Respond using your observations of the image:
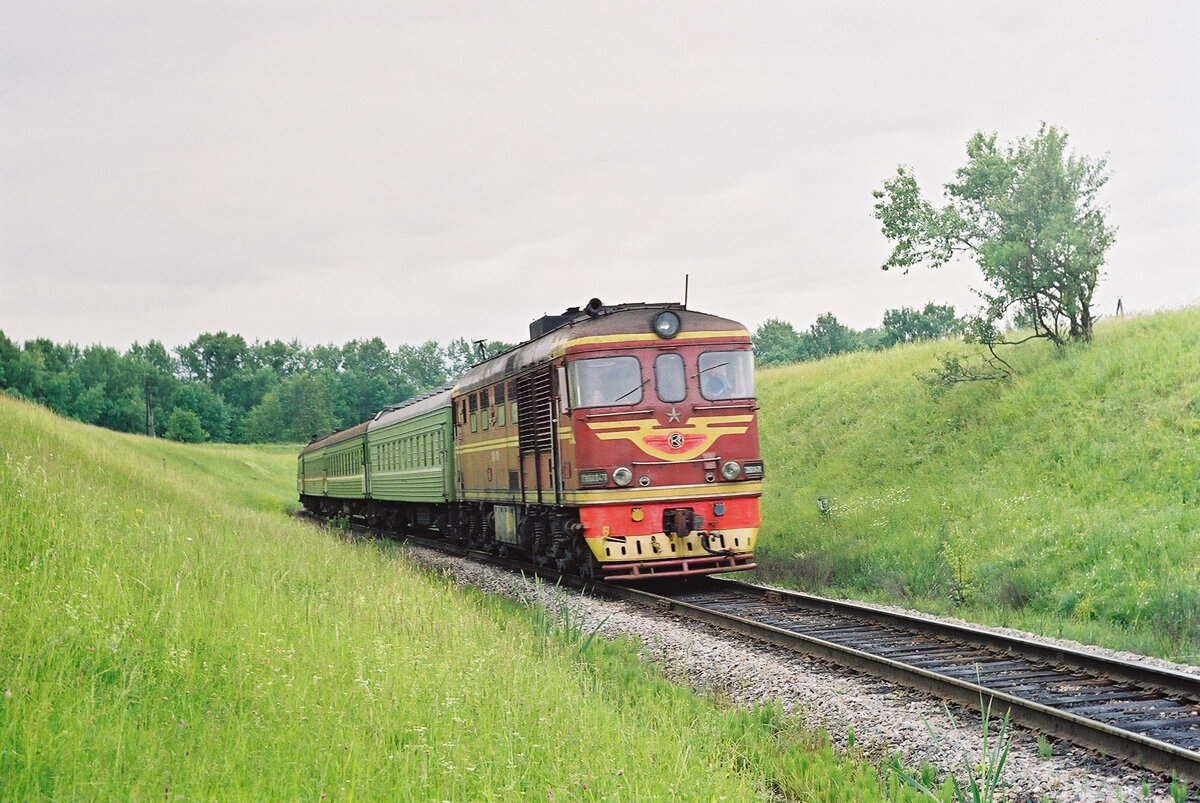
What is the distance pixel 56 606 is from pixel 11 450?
754 cm

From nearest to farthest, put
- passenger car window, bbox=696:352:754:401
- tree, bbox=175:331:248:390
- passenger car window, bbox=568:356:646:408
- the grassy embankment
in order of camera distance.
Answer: the grassy embankment
passenger car window, bbox=568:356:646:408
passenger car window, bbox=696:352:754:401
tree, bbox=175:331:248:390

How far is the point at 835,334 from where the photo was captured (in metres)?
80.4

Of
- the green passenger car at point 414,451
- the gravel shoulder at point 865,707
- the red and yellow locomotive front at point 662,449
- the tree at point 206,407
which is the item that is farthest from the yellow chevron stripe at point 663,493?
the tree at point 206,407

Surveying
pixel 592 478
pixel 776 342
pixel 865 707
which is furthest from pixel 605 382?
pixel 776 342

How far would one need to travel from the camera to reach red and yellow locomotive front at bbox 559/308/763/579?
40.8ft

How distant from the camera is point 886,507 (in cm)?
1714

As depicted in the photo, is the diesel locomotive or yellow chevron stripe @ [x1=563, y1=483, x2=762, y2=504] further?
the diesel locomotive

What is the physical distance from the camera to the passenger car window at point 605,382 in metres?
12.6

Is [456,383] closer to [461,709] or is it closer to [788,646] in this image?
[788,646]

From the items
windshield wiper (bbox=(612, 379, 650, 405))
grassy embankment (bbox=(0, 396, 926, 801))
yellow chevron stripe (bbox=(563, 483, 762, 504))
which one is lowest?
grassy embankment (bbox=(0, 396, 926, 801))

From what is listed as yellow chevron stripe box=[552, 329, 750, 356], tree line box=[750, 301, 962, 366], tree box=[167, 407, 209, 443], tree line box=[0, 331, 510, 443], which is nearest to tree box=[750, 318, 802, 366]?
tree line box=[750, 301, 962, 366]

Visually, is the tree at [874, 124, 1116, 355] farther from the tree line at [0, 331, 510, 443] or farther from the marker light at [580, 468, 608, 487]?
the tree line at [0, 331, 510, 443]

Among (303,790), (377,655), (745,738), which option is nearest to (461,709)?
(377,655)

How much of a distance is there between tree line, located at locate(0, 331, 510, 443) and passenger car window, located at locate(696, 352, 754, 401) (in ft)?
211
